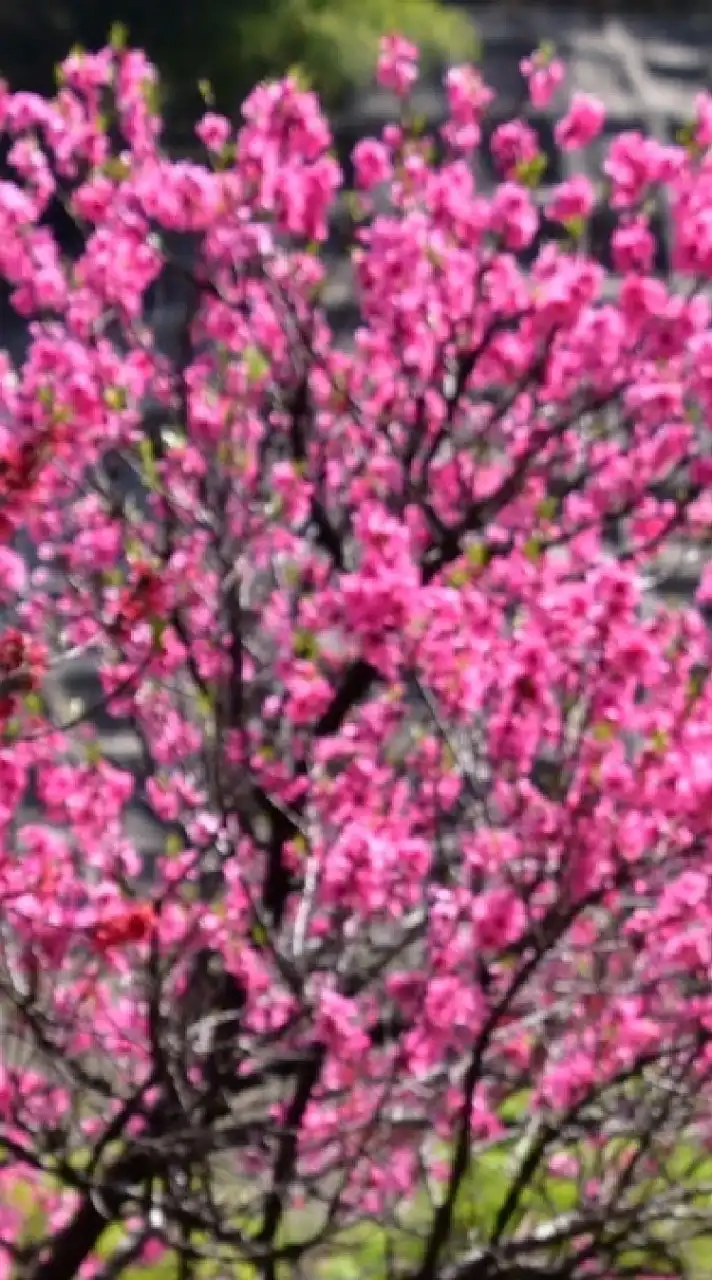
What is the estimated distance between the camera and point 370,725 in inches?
180

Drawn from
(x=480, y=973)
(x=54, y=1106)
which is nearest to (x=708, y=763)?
(x=480, y=973)

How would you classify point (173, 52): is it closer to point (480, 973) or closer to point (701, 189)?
point (701, 189)

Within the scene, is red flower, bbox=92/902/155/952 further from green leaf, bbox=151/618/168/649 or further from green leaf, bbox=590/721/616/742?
green leaf, bbox=590/721/616/742

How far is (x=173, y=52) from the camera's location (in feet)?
28.6

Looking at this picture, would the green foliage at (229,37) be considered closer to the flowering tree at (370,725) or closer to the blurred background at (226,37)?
the blurred background at (226,37)

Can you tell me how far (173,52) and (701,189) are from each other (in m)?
5.06

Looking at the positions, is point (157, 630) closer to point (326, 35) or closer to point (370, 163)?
point (370, 163)

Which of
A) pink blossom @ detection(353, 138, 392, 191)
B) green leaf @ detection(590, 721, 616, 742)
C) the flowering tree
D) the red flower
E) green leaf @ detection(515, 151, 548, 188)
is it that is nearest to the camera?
the red flower

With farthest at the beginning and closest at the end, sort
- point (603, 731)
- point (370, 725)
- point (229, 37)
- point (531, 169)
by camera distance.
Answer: point (229, 37) → point (370, 725) → point (531, 169) → point (603, 731)

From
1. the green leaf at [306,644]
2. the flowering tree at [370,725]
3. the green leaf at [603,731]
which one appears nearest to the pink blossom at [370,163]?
the flowering tree at [370,725]

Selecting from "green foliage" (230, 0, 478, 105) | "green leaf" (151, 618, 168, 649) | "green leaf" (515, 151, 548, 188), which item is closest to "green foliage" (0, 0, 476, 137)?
"green foliage" (230, 0, 478, 105)

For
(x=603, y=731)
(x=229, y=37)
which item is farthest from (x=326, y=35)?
(x=603, y=731)

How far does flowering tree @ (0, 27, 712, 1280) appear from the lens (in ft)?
11.7

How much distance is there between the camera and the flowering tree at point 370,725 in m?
3.55
